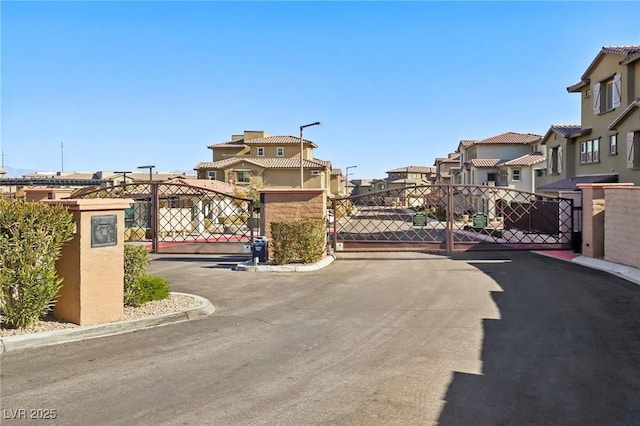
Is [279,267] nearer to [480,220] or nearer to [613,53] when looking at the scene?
[480,220]

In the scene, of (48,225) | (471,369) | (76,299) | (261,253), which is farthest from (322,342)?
(261,253)

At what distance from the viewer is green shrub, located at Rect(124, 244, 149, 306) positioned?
392 inches

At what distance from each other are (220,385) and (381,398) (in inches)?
71.3

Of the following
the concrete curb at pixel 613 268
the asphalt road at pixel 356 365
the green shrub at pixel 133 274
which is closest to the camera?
the asphalt road at pixel 356 365

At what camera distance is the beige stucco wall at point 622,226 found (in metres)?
16.2

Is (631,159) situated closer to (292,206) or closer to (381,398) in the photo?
(292,206)

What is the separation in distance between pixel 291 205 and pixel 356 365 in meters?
12.0

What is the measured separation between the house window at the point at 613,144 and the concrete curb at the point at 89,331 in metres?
28.4

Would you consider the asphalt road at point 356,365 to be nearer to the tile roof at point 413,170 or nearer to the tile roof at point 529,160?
the tile roof at point 529,160

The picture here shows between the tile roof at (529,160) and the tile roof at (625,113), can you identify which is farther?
the tile roof at (529,160)

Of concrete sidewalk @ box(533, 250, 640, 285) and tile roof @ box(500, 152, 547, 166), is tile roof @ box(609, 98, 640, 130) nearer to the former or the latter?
concrete sidewalk @ box(533, 250, 640, 285)

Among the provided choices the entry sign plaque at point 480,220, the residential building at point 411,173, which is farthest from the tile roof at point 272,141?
the entry sign plaque at point 480,220

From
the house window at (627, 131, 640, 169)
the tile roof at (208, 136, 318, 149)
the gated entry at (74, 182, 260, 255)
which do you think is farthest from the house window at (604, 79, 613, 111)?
the tile roof at (208, 136, 318, 149)

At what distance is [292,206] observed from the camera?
743 inches
